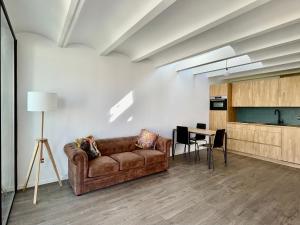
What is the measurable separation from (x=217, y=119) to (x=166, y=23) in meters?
4.28

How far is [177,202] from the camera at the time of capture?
2.75 m

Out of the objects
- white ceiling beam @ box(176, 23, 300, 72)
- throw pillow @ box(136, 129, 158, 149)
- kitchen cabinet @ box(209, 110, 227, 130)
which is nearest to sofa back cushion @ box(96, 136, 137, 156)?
throw pillow @ box(136, 129, 158, 149)

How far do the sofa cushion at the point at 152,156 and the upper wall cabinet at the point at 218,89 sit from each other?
3333 mm

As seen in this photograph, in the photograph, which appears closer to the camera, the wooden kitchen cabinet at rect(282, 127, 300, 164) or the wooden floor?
the wooden floor

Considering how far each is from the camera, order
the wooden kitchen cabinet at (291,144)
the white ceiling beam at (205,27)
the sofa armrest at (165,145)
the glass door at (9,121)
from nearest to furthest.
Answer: the white ceiling beam at (205,27) → the glass door at (9,121) → the sofa armrest at (165,145) → the wooden kitchen cabinet at (291,144)

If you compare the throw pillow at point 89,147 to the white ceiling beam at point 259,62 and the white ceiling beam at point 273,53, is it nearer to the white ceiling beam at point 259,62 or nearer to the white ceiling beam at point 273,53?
the white ceiling beam at point 273,53

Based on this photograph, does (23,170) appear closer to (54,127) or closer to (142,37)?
(54,127)

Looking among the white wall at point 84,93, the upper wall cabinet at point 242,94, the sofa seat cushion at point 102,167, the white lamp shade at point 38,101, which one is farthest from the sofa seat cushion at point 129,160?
the upper wall cabinet at point 242,94

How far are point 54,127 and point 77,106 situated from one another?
1.91ft

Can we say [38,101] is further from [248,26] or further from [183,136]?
[183,136]

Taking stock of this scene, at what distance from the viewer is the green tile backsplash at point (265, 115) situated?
5086 mm

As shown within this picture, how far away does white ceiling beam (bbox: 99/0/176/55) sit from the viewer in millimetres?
1956

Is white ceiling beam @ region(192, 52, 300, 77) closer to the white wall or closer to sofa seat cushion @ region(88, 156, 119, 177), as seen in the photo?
the white wall

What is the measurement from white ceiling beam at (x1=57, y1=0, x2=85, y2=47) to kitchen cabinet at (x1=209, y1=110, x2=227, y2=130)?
4965 millimetres
